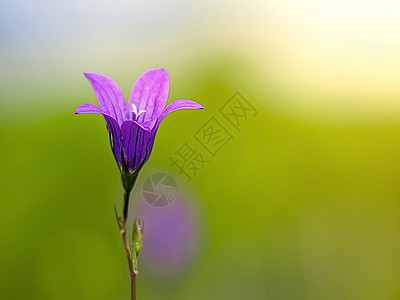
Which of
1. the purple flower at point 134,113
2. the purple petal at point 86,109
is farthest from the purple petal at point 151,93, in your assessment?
the purple petal at point 86,109

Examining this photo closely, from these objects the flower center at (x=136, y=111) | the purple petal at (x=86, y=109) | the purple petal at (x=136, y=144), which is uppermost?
the purple petal at (x=86, y=109)

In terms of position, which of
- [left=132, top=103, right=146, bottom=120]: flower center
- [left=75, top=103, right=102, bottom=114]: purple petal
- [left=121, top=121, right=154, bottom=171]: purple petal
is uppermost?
[left=75, top=103, right=102, bottom=114]: purple petal

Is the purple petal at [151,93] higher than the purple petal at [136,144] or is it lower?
higher

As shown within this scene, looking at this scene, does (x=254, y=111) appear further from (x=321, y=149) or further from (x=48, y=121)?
(x=48, y=121)

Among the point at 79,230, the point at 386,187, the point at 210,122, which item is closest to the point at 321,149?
the point at 386,187

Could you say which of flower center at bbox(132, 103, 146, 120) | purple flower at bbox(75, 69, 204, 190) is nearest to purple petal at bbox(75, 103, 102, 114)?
purple flower at bbox(75, 69, 204, 190)

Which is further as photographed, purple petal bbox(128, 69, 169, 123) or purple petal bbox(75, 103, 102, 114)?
purple petal bbox(128, 69, 169, 123)

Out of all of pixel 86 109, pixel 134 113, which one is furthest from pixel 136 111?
pixel 86 109

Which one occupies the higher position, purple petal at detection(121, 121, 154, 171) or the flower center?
the flower center

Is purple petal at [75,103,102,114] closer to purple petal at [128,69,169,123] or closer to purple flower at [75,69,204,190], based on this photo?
purple flower at [75,69,204,190]

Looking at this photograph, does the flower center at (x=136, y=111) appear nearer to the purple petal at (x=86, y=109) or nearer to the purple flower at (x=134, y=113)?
the purple flower at (x=134, y=113)
